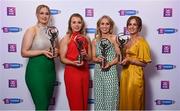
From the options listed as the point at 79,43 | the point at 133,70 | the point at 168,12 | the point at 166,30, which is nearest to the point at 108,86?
the point at 133,70

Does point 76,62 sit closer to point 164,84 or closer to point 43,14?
point 43,14

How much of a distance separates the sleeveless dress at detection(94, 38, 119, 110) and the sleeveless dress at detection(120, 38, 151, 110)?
0.08 m

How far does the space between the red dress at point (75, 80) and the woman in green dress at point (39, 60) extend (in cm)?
13

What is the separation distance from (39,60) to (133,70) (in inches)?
29.9

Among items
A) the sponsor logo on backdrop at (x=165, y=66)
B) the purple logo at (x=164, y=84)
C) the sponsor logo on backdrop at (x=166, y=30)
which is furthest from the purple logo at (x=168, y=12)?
the purple logo at (x=164, y=84)

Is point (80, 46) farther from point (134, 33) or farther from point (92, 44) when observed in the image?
point (134, 33)

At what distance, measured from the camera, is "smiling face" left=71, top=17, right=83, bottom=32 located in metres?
2.68

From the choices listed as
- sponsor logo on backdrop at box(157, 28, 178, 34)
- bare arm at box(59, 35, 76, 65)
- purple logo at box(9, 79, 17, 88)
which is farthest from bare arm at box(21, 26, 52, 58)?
sponsor logo on backdrop at box(157, 28, 178, 34)

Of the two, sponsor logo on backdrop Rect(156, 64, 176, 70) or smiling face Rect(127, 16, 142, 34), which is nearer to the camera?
smiling face Rect(127, 16, 142, 34)

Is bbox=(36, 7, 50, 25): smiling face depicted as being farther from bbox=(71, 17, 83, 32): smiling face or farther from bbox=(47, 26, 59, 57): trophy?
bbox=(71, 17, 83, 32): smiling face

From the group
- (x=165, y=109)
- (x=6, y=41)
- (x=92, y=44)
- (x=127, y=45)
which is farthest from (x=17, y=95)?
(x=165, y=109)

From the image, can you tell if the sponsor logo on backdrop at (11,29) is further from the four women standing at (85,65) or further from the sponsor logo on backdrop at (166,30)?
the sponsor logo on backdrop at (166,30)

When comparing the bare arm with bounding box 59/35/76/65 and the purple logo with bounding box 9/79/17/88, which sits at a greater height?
the bare arm with bounding box 59/35/76/65

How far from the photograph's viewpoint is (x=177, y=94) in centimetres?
312
